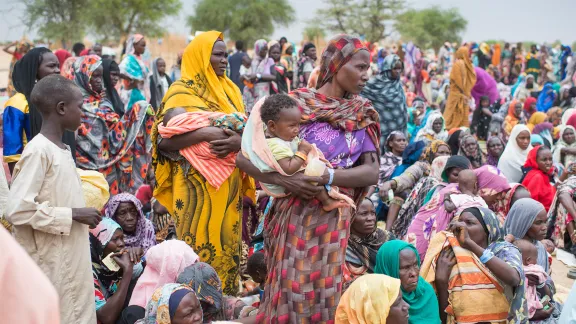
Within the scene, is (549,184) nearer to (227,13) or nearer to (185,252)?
(185,252)

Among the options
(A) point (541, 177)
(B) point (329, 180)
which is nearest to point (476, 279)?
(B) point (329, 180)

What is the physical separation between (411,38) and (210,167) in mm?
45449

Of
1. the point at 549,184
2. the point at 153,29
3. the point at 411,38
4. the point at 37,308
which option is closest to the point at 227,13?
the point at 153,29

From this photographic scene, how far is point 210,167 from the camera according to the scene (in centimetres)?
402

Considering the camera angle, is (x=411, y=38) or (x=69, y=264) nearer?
(x=69, y=264)

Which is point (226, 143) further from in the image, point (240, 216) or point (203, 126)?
point (240, 216)

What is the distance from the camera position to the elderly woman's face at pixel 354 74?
335 cm

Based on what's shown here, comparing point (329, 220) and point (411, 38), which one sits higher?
point (329, 220)

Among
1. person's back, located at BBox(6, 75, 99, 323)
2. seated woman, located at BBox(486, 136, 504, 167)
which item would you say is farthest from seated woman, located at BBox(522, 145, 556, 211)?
person's back, located at BBox(6, 75, 99, 323)

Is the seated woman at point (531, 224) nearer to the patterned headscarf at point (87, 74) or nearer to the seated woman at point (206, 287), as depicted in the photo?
the seated woman at point (206, 287)

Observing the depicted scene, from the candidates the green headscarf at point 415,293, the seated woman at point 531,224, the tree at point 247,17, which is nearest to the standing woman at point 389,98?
the seated woman at point 531,224

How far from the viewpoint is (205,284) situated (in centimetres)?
363

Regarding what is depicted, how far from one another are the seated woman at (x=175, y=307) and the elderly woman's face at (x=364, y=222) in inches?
59.0

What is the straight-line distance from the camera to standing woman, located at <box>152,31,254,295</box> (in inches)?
162
